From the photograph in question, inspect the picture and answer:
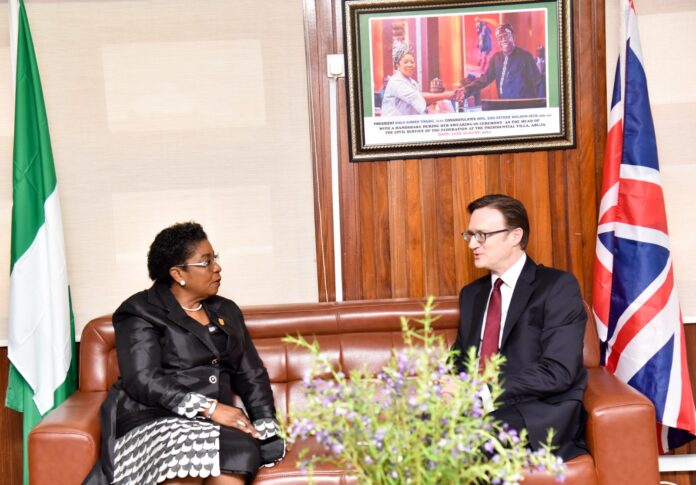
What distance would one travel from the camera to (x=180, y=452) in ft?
8.12

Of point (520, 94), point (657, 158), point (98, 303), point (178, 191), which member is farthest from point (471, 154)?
point (98, 303)

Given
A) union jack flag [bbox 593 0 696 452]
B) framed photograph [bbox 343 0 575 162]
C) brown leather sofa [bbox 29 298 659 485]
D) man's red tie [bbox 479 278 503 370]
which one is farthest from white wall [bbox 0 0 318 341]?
union jack flag [bbox 593 0 696 452]

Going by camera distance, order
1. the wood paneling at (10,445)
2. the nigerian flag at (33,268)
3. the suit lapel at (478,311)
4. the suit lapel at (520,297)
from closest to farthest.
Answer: the suit lapel at (520,297) → the suit lapel at (478,311) → the nigerian flag at (33,268) → the wood paneling at (10,445)

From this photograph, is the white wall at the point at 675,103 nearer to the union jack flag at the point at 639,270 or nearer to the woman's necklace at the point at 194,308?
the union jack flag at the point at 639,270

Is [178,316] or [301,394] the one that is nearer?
[178,316]

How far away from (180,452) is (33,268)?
50.2 inches

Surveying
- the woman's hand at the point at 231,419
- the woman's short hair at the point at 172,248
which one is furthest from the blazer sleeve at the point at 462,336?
the woman's short hair at the point at 172,248

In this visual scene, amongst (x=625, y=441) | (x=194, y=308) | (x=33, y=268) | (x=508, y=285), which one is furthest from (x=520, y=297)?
(x=33, y=268)

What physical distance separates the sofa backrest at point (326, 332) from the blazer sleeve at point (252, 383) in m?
0.12

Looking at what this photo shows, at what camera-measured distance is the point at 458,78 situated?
11.3ft

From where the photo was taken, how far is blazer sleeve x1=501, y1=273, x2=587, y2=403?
8.60 feet

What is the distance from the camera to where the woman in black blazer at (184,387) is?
Result: 8.29ft

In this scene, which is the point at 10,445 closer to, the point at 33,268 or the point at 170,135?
the point at 33,268

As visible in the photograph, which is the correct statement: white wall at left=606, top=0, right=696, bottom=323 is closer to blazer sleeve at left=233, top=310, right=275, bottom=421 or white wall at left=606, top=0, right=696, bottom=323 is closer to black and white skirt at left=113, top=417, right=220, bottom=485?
→ blazer sleeve at left=233, top=310, right=275, bottom=421
